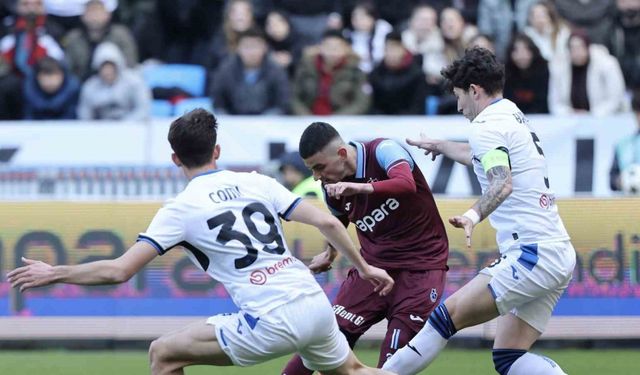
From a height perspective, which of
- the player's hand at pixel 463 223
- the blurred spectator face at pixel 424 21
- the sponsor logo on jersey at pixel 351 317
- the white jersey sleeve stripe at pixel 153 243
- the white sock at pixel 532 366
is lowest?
the white sock at pixel 532 366

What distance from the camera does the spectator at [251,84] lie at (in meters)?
14.7

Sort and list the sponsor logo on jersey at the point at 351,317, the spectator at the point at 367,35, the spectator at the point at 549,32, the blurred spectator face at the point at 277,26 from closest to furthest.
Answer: the sponsor logo on jersey at the point at 351,317, the spectator at the point at 549,32, the spectator at the point at 367,35, the blurred spectator face at the point at 277,26

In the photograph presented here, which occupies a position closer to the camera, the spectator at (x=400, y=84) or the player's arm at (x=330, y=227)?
the player's arm at (x=330, y=227)

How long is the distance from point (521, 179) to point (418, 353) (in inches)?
48.3

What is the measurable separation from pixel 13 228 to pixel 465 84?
546 cm

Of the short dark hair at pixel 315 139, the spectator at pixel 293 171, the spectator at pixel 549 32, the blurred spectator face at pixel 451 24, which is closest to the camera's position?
the short dark hair at pixel 315 139

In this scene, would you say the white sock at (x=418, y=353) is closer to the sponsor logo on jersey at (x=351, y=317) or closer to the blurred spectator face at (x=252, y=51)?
the sponsor logo on jersey at (x=351, y=317)

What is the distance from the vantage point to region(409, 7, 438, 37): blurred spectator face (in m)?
15.4

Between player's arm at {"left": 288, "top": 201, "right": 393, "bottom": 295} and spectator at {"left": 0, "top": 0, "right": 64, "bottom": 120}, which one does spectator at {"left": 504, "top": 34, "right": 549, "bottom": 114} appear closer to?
spectator at {"left": 0, "top": 0, "right": 64, "bottom": 120}

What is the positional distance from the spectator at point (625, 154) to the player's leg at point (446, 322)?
6.30 meters

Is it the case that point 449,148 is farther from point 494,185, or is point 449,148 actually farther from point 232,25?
point 232,25

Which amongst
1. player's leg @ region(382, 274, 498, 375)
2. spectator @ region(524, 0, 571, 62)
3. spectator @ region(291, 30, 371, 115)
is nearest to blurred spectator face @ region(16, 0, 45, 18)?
spectator @ region(291, 30, 371, 115)

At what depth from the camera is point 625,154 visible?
44.3 feet

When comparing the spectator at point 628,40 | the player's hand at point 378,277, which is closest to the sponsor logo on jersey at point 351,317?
the player's hand at point 378,277
